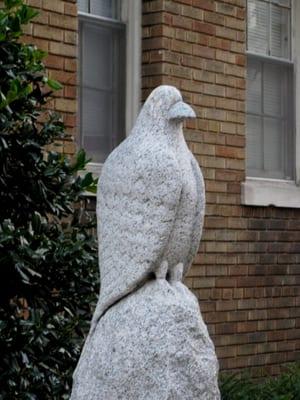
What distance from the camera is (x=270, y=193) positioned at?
1220 centimetres

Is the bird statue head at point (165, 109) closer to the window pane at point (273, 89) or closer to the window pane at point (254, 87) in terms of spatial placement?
the window pane at point (254, 87)

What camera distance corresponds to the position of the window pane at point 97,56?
35.3 feet

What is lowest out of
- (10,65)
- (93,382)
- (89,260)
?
(93,382)

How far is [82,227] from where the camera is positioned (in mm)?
7914

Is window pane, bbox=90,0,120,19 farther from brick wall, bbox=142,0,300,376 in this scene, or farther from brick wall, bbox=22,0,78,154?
brick wall, bbox=22,0,78,154

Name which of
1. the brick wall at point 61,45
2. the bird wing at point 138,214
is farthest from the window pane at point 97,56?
the bird wing at point 138,214

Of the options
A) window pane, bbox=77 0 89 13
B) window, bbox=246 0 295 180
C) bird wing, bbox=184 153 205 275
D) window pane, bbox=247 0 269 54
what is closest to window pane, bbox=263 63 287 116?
window, bbox=246 0 295 180

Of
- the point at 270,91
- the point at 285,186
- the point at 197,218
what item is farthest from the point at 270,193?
the point at 197,218

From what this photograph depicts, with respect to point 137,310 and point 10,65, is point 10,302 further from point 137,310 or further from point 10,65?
point 137,310

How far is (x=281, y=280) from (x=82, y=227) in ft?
15.9

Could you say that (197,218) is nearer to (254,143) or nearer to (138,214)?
(138,214)

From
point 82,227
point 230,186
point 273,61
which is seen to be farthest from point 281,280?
point 82,227

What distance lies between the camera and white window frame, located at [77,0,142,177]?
1098 cm

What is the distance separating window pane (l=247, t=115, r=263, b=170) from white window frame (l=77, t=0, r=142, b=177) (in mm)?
1736
